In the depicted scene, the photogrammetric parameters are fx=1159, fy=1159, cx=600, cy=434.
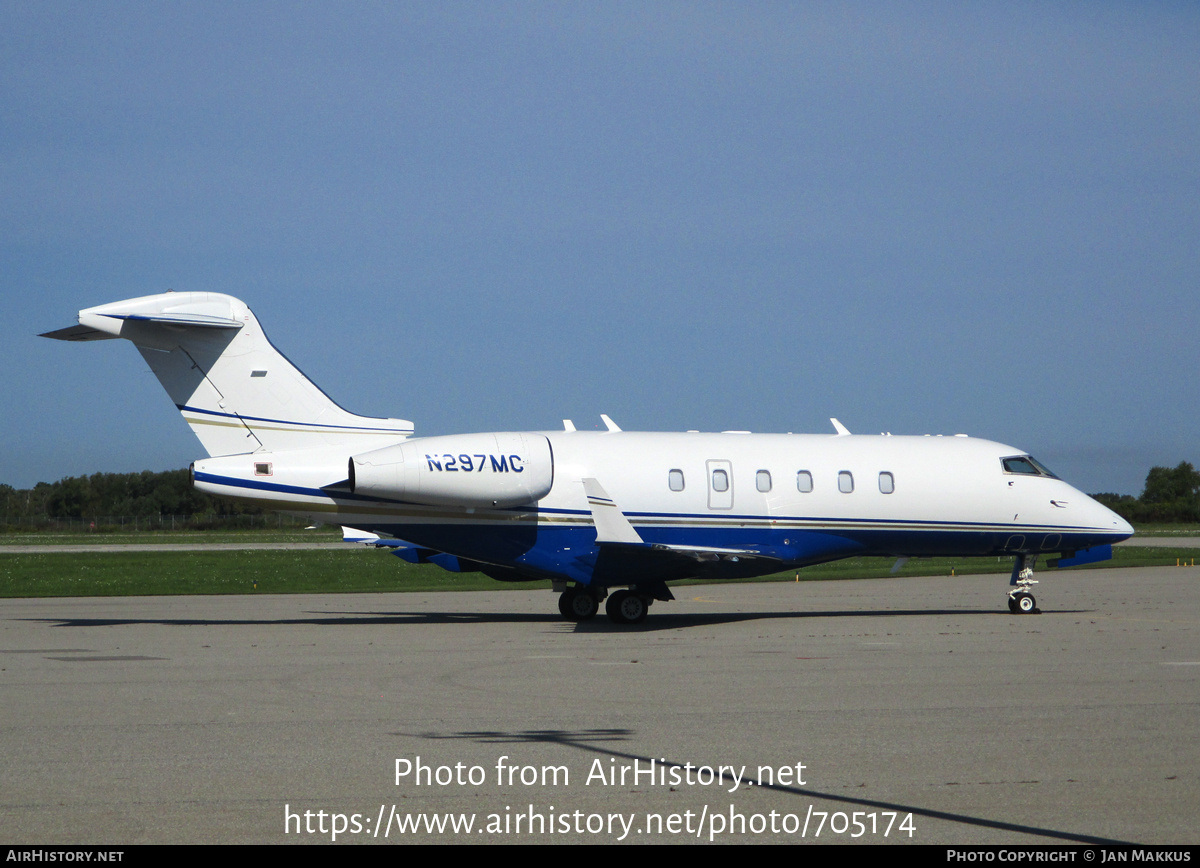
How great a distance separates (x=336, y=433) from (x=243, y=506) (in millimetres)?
2091

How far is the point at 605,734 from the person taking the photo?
972 centimetres

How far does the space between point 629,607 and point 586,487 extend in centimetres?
232

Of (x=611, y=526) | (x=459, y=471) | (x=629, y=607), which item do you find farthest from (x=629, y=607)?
(x=459, y=471)

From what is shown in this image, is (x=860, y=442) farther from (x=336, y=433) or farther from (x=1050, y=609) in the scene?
(x=336, y=433)

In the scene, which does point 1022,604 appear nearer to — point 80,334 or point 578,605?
point 578,605

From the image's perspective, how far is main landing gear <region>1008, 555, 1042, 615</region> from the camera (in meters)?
22.0

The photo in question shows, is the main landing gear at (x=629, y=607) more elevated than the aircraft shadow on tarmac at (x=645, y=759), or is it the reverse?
the main landing gear at (x=629, y=607)

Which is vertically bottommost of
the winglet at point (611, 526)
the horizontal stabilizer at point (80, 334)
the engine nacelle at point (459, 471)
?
the winglet at point (611, 526)

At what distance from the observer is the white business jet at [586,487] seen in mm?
20203

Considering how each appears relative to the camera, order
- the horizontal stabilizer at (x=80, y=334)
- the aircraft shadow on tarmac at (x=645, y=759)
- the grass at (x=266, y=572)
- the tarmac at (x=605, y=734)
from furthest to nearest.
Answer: the grass at (x=266, y=572) → the horizontal stabilizer at (x=80, y=334) → the tarmac at (x=605, y=734) → the aircraft shadow on tarmac at (x=645, y=759)

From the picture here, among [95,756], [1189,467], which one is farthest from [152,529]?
[1189,467]

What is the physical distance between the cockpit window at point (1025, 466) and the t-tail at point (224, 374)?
12.8 meters

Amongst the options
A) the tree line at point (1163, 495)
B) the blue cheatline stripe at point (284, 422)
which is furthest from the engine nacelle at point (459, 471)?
the tree line at point (1163, 495)

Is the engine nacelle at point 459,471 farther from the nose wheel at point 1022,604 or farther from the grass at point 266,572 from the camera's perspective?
the grass at point 266,572
